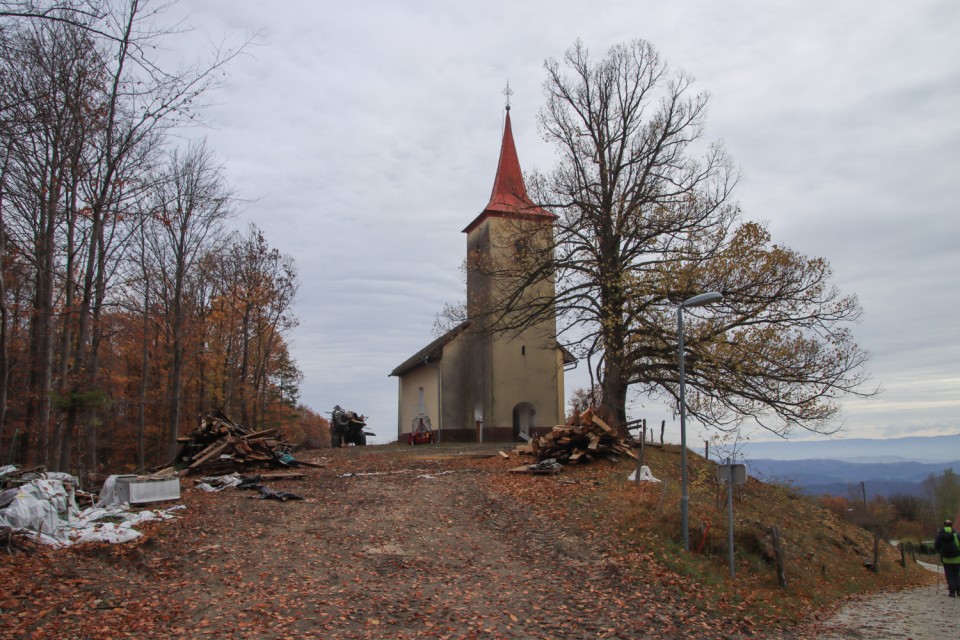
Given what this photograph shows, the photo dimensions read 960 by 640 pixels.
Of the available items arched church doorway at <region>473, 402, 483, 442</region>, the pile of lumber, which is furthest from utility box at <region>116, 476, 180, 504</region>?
arched church doorway at <region>473, 402, 483, 442</region>

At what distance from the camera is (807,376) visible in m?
20.9

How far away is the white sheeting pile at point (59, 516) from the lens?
10227mm

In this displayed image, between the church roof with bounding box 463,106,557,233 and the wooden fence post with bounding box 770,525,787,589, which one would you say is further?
the church roof with bounding box 463,106,557,233

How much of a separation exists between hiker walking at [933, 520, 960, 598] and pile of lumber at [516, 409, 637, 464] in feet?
24.9

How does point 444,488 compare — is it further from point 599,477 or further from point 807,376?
point 807,376

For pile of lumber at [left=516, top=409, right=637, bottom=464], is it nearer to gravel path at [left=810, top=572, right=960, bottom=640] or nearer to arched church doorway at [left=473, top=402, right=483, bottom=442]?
gravel path at [left=810, top=572, right=960, bottom=640]

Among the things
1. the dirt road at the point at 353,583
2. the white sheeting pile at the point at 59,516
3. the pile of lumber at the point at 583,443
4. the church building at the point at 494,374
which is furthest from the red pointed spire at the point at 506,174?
the white sheeting pile at the point at 59,516

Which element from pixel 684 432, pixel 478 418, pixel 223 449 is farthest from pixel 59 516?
pixel 478 418

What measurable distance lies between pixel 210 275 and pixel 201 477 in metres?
18.4

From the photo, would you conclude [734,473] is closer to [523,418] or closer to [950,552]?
[950,552]

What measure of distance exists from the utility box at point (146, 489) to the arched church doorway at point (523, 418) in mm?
22781

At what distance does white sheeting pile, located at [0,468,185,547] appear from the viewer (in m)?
10.2

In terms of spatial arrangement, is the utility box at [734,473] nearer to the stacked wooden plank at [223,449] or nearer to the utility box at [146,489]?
the utility box at [146,489]

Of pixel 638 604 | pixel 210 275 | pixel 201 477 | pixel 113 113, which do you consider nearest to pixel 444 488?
pixel 201 477
